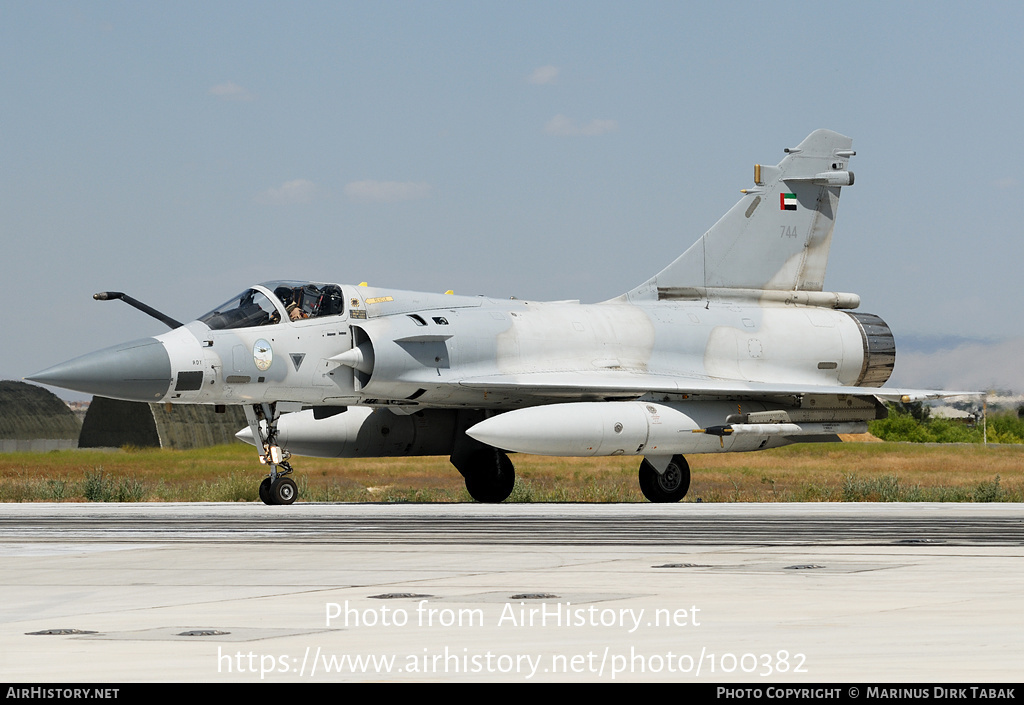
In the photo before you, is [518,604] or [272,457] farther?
[272,457]

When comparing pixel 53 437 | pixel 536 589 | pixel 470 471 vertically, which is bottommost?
pixel 53 437

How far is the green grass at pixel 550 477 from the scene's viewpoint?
22.6m

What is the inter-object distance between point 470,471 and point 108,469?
59.4ft

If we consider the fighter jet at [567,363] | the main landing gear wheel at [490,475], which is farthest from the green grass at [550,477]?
the fighter jet at [567,363]

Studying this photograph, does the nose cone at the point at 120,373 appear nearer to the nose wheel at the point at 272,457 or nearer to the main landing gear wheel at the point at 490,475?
the nose wheel at the point at 272,457

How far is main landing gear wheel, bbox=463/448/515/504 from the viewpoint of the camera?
20.6 m

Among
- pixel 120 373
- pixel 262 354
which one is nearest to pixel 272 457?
pixel 262 354

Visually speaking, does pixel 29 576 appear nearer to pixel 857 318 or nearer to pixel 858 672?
pixel 858 672

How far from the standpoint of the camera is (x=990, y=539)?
428 inches

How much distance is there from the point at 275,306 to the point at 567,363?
434 centimetres

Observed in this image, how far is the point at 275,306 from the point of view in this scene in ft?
58.6

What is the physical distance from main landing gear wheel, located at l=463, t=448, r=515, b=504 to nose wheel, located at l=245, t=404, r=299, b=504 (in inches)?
128

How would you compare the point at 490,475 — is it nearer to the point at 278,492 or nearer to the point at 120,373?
the point at 278,492

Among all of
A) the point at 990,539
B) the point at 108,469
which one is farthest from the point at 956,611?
the point at 108,469
